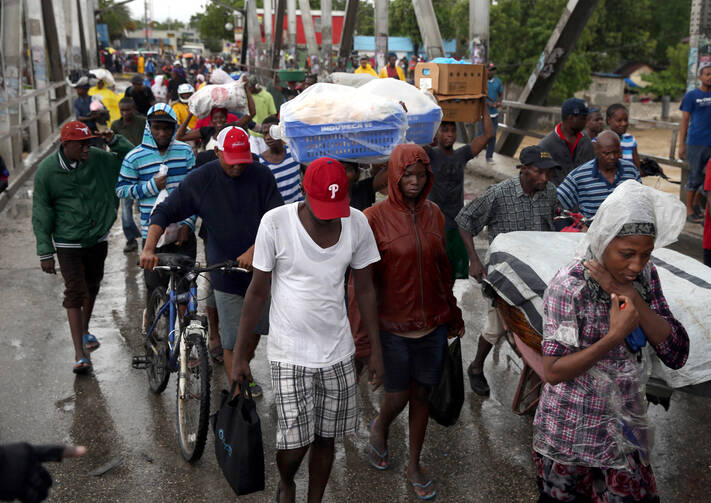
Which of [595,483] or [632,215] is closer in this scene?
[632,215]

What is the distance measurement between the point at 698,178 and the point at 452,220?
4908 millimetres

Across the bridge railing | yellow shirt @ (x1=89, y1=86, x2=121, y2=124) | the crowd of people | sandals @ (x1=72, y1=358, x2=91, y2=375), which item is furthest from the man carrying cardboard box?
yellow shirt @ (x1=89, y1=86, x2=121, y2=124)

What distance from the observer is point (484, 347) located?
5.30 metres

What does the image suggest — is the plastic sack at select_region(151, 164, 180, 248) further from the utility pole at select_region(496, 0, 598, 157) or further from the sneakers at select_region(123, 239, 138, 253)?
the utility pole at select_region(496, 0, 598, 157)

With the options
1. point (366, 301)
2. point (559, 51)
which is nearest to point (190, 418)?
point (366, 301)

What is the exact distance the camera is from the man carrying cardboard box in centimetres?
601

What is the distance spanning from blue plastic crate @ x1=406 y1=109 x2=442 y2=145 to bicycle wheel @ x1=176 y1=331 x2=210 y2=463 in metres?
2.07

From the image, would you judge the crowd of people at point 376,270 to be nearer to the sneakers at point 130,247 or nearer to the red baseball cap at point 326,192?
the red baseball cap at point 326,192

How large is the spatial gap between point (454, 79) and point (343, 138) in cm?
187

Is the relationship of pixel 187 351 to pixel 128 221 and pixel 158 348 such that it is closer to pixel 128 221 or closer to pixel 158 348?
pixel 158 348

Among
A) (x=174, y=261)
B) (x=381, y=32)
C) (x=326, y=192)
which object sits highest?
(x=381, y=32)

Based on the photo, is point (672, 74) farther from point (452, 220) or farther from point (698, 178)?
point (452, 220)

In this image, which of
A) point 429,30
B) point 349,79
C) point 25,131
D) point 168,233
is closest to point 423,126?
point 349,79

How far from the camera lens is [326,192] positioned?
3.33 m
